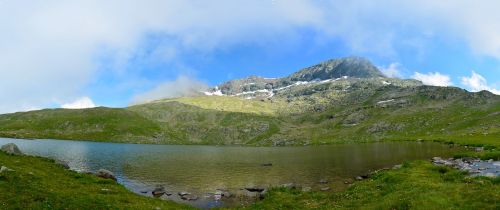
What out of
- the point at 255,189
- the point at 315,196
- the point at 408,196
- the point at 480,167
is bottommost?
the point at 255,189

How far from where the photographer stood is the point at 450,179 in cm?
4412

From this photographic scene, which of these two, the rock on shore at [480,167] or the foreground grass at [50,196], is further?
the rock on shore at [480,167]

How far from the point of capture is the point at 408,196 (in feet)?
107

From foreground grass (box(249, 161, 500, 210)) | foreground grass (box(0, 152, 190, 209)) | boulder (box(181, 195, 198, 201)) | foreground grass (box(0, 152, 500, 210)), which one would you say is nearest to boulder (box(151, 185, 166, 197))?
boulder (box(181, 195, 198, 201))

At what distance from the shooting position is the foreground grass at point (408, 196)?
28.4 meters

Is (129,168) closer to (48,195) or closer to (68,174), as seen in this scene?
(68,174)

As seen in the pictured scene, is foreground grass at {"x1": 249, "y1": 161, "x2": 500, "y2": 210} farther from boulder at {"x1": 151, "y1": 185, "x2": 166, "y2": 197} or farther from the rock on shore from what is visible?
boulder at {"x1": 151, "y1": 185, "x2": 166, "y2": 197}

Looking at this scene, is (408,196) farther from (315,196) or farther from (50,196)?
(50,196)

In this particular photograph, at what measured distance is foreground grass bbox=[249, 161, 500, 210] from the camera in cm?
2842

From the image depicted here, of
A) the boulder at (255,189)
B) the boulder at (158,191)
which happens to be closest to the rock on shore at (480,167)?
the boulder at (255,189)

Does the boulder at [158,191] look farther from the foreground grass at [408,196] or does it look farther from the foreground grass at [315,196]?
the foreground grass at [408,196]

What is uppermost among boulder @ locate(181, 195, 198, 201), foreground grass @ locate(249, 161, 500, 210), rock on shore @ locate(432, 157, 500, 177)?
rock on shore @ locate(432, 157, 500, 177)

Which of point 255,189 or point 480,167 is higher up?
point 480,167

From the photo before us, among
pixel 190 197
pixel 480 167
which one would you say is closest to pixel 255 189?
pixel 190 197
